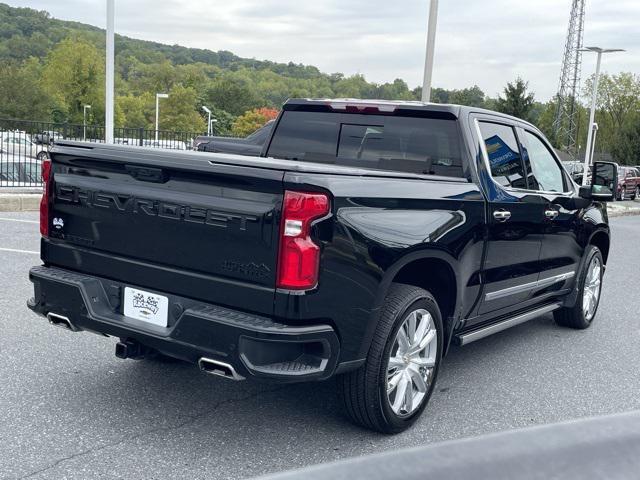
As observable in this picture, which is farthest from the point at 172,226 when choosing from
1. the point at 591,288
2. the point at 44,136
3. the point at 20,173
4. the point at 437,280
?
the point at 20,173

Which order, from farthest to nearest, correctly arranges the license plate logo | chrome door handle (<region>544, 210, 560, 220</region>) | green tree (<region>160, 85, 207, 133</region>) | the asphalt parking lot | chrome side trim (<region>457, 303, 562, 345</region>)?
green tree (<region>160, 85, 207, 133</region>), chrome door handle (<region>544, 210, 560, 220</region>), chrome side trim (<region>457, 303, 562, 345</region>), the license plate logo, the asphalt parking lot

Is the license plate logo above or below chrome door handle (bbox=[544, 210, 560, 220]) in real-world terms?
below

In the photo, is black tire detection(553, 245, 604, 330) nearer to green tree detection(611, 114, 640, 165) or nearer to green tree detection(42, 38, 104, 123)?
green tree detection(611, 114, 640, 165)

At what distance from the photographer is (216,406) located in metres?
4.12

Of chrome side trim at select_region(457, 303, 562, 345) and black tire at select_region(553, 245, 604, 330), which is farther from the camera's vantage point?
black tire at select_region(553, 245, 604, 330)

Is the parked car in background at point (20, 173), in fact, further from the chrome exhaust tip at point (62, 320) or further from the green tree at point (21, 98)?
the green tree at point (21, 98)

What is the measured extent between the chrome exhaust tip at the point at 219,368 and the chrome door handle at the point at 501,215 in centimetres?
214

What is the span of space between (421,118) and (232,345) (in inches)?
89.8

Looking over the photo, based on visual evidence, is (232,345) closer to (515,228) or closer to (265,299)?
(265,299)

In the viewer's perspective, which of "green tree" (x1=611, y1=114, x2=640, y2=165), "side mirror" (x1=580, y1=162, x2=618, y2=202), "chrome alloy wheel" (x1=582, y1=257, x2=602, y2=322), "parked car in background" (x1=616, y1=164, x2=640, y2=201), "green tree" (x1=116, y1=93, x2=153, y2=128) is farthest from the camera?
"green tree" (x1=116, y1=93, x2=153, y2=128)

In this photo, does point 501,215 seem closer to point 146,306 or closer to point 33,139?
point 146,306

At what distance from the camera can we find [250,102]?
13050cm

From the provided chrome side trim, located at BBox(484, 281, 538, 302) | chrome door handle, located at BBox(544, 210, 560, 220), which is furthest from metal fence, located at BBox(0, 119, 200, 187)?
chrome side trim, located at BBox(484, 281, 538, 302)

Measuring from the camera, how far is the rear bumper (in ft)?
10.5
